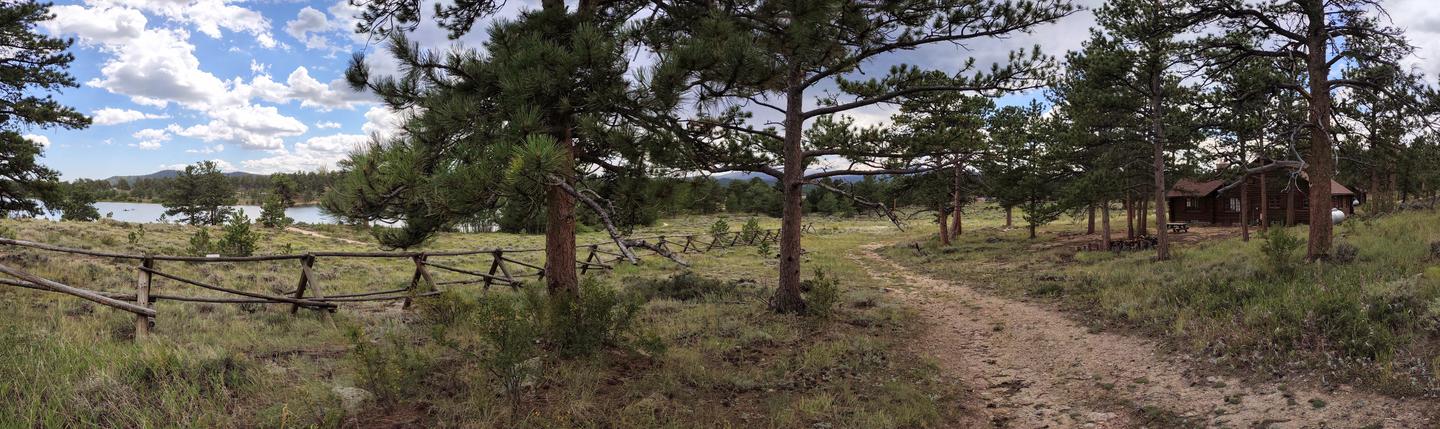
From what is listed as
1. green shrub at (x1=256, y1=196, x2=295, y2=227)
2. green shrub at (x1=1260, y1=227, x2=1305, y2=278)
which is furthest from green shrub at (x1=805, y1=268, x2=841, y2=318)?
green shrub at (x1=256, y1=196, x2=295, y2=227)

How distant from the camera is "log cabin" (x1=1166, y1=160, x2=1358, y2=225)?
107 feet

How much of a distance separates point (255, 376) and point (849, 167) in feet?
25.8

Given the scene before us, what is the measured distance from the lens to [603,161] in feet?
23.2

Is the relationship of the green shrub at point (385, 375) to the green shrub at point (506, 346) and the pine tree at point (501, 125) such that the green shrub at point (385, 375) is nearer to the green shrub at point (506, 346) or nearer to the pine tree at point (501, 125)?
the green shrub at point (506, 346)

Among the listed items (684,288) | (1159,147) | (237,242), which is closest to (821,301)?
(684,288)


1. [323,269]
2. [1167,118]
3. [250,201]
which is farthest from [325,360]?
[250,201]

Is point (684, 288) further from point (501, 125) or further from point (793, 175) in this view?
point (501, 125)

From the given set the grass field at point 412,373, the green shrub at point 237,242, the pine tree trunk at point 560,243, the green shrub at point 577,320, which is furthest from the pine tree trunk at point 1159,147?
the green shrub at point 237,242

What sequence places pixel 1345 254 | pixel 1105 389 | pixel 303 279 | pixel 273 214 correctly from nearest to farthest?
pixel 1105 389, pixel 303 279, pixel 1345 254, pixel 273 214

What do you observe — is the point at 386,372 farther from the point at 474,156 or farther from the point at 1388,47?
the point at 1388,47

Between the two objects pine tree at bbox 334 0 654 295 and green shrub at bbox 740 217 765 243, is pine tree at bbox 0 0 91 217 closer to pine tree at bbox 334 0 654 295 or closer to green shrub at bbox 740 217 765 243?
pine tree at bbox 334 0 654 295

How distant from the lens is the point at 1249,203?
35312 mm

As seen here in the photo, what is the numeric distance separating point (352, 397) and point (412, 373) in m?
0.42

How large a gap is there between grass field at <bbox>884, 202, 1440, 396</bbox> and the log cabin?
20.9m
